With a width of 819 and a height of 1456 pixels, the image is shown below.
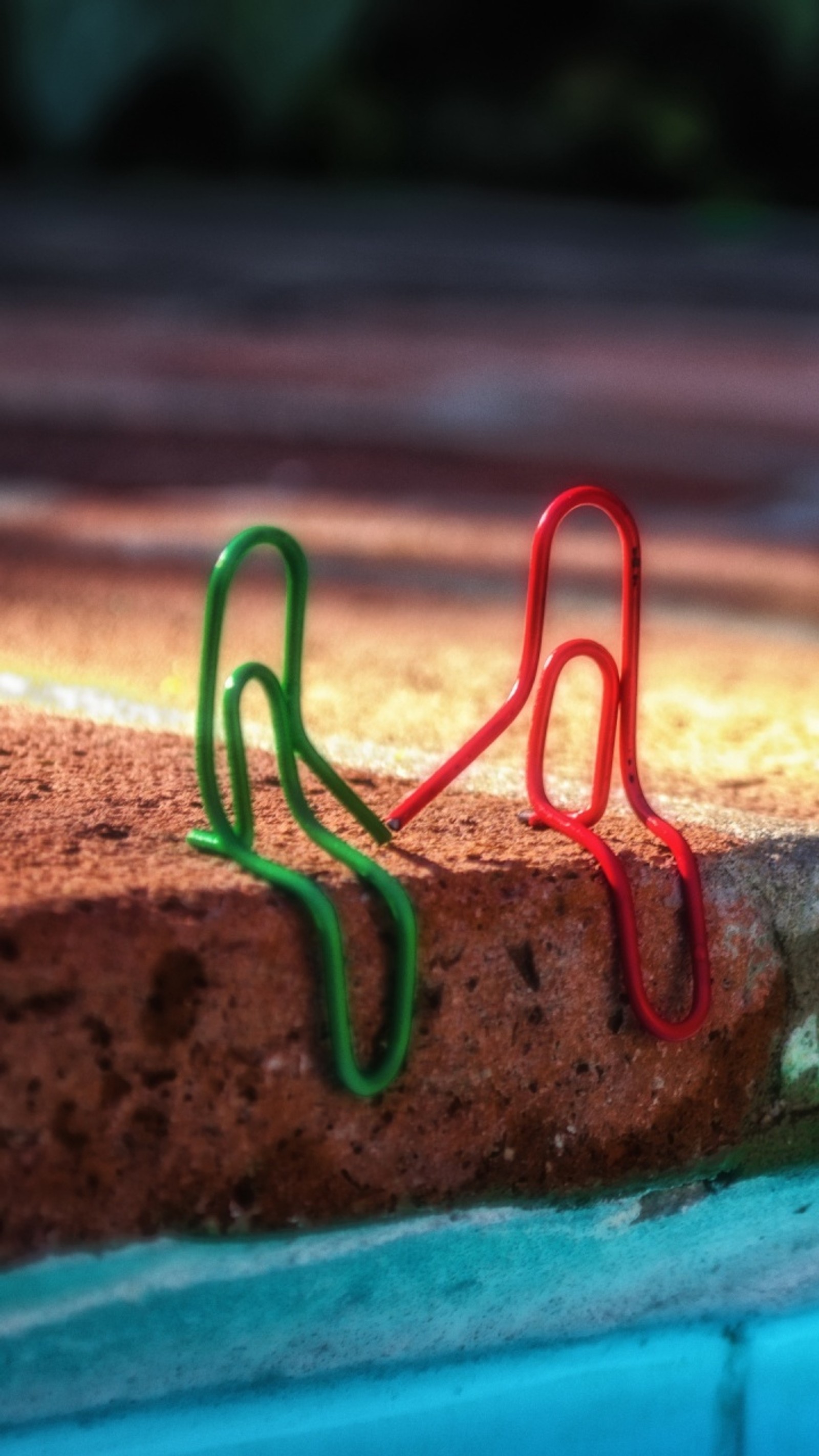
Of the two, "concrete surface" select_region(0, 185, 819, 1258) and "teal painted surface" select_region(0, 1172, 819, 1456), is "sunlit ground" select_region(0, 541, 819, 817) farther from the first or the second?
"teal painted surface" select_region(0, 1172, 819, 1456)

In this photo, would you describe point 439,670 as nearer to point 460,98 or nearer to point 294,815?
point 294,815

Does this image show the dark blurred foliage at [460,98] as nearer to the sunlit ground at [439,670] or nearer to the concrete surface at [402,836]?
the concrete surface at [402,836]

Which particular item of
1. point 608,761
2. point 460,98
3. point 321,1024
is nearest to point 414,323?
point 608,761

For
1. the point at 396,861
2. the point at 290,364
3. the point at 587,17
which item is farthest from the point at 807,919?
the point at 587,17

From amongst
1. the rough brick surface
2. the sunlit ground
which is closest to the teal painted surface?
the rough brick surface

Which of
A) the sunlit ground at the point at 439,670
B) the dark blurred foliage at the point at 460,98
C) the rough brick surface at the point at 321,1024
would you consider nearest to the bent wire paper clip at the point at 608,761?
the rough brick surface at the point at 321,1024

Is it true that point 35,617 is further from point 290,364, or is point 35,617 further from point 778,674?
point 290,364

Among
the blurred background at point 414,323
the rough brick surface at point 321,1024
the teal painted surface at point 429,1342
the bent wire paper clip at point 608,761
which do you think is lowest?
the teal painted surface at point 429,1342
